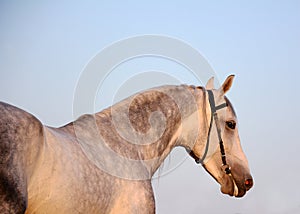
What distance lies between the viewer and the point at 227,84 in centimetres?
614

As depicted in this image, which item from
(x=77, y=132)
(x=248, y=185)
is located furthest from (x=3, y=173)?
(x=248, y=185)

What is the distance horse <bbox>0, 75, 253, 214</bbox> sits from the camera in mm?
3395

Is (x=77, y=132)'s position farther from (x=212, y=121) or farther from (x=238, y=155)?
(x=238, y=155)

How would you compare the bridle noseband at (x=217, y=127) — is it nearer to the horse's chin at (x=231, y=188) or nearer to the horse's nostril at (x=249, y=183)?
the horse's chin at (x=231, y=188)

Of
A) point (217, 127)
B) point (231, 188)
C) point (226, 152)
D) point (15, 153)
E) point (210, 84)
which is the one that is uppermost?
point (210, 84)

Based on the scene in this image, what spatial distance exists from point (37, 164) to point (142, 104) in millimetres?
2050

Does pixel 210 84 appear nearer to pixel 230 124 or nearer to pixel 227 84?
pixel 227 84

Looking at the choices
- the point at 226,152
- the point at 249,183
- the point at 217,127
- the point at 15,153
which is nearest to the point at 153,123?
the point at 217,127

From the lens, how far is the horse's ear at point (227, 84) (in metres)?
6.10

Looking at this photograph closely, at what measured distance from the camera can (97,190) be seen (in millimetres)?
4109

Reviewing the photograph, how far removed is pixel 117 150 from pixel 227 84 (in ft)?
7.34

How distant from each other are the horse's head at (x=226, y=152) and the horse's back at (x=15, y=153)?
2.99 meters

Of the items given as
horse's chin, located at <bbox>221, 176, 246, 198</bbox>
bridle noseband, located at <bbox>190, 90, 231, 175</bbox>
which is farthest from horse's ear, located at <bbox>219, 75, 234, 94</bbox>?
horse's chin, located at <bbox>221, 176, 246, 198</bbox>

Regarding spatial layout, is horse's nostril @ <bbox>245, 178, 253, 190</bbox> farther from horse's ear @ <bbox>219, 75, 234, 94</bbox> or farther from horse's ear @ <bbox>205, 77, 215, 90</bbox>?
horse's ear @ <bbox>205, 77, 215, 90</bbox>
